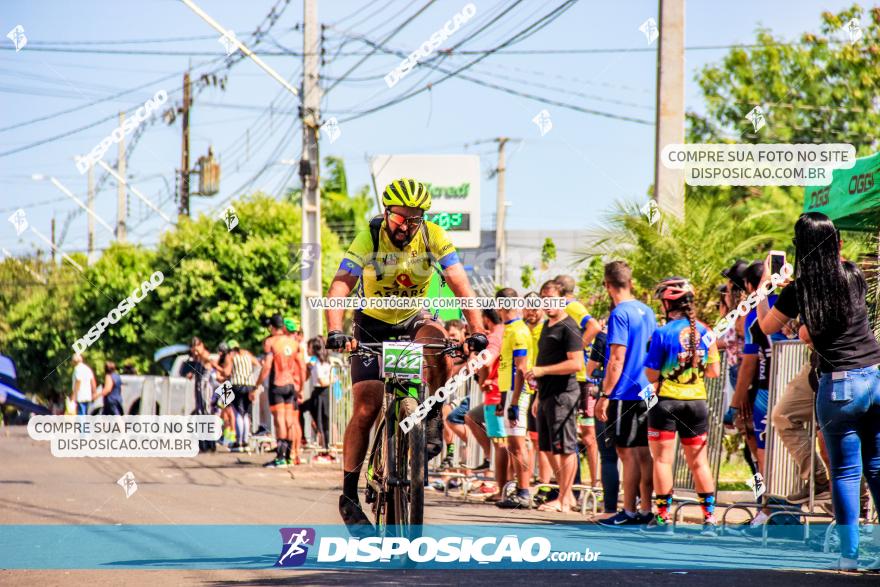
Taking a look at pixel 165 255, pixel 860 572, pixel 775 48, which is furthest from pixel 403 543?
pixel 165 255

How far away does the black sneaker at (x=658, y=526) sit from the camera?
29.0 ft

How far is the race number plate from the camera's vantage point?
6.78 meters

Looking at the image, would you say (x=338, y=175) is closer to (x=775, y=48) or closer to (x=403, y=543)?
(x=775, y=48)

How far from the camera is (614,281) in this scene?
9.94 metres

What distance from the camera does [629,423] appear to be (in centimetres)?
959

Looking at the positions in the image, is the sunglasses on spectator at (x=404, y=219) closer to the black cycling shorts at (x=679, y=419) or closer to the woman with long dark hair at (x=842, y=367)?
the woman with long dark hair at (x=842, y=367)

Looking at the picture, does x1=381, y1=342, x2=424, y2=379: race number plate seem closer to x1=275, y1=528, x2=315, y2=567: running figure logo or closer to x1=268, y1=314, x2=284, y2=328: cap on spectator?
x1=275, y1=528, x2=315, y2=567: running figure logo

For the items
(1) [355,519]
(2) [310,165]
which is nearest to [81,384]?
(2) [310,165]

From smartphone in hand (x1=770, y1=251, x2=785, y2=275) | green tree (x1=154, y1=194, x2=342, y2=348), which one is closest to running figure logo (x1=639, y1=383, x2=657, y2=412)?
smartphone in hand (x1=770, y1=251, x2=785, y2=275)

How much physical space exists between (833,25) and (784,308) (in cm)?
2474

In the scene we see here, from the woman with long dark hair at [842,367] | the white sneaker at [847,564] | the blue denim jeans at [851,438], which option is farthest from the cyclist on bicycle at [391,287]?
the white sneaker at [847,564]

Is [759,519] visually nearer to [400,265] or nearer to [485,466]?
[400,265]

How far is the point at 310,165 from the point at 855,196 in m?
13.7

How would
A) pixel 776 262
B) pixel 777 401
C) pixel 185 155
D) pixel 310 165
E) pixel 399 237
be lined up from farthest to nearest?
1. pixel 185 155
2. pixel 310 165
3. pixel 777 401
4. pixel 776 262
5. pixel 399 237
